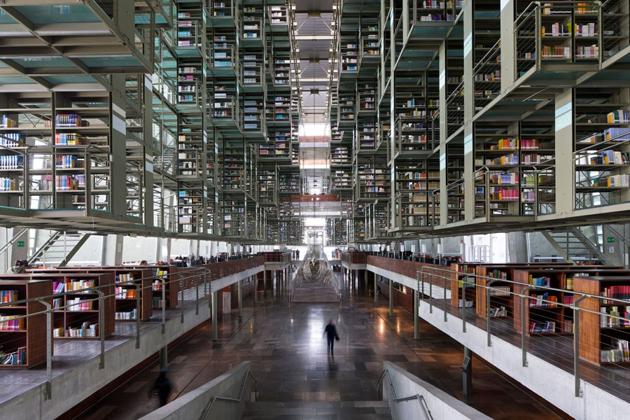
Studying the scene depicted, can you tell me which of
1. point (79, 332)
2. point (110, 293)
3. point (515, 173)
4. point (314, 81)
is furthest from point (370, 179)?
point (314, 81)

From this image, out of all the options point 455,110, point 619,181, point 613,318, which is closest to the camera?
point 613,318

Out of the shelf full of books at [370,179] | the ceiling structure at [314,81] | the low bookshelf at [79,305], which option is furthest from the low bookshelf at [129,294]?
the ceiling structure at [314,81]

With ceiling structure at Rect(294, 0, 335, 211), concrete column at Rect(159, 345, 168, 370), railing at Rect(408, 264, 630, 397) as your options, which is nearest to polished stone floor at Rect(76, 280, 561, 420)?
concrete column at Rect(159, 345, 168, 370)

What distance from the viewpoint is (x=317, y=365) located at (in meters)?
11.1

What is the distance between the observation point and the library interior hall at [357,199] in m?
4.48

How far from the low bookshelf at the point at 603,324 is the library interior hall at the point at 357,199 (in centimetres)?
3

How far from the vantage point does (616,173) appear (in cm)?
636

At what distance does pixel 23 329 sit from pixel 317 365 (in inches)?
299

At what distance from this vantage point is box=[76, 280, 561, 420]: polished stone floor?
862cm

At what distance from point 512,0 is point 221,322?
14229 millimetres

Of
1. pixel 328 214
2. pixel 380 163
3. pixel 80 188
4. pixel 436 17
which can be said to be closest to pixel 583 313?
pixel 80 188

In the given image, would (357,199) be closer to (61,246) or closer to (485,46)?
(485,46)

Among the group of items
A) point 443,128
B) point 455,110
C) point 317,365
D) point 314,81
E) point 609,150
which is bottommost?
point 317,365

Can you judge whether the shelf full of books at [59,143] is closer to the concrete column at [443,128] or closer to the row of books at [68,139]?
the row of books at [68,139]
